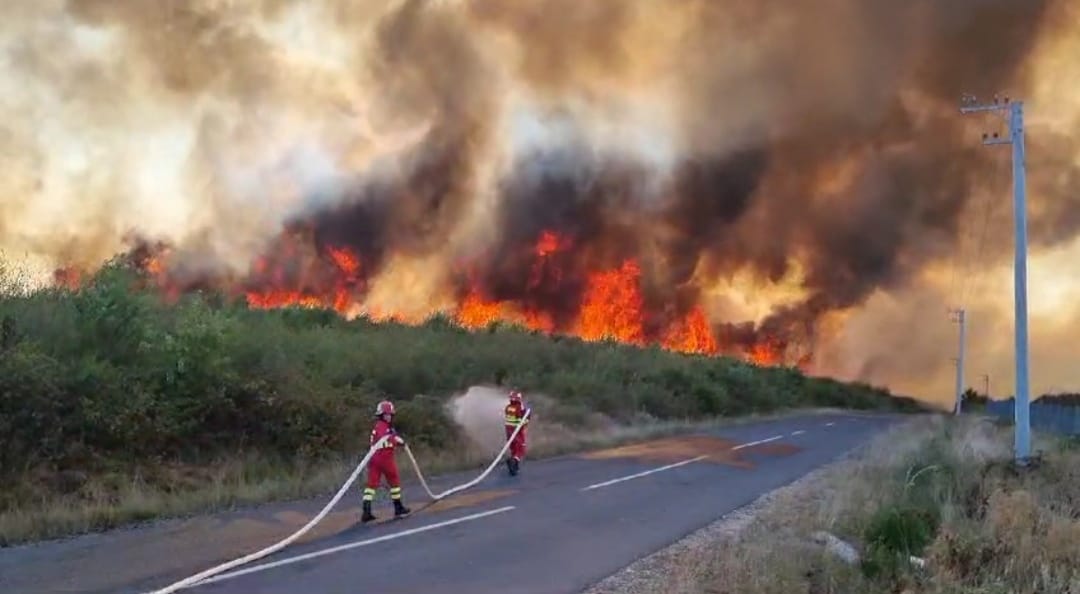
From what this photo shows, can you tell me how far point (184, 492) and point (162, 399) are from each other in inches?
99.5

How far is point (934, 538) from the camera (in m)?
12.4

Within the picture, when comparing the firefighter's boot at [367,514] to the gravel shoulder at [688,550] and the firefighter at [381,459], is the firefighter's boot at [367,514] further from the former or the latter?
the gravel shoulder at [688,550]

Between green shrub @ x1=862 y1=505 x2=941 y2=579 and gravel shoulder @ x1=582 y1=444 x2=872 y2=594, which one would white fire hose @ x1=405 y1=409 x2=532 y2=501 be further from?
green shrub @ x1=862 y1=505 x2=941 y2=579

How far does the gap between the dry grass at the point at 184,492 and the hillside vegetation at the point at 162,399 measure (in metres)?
0.04

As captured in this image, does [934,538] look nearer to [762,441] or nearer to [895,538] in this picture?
[895,538]

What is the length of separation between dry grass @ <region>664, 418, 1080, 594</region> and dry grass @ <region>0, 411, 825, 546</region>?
727 centimetres

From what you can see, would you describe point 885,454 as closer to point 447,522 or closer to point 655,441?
point 655,441

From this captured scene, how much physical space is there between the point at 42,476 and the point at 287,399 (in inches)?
227

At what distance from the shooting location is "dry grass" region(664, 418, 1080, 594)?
32.3 feet

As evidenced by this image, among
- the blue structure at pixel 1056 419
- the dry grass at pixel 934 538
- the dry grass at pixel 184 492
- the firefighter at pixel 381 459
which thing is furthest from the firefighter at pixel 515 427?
the blue structure at pixel 1056 419

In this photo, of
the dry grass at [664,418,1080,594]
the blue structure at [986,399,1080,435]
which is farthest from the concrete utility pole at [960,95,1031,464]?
the blue structure at [986,399,1080,435]

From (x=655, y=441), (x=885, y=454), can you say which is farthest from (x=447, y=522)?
(x=655, y=441)

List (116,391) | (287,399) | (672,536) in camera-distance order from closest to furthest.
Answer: (672,536) → (116,391) → (287,399)

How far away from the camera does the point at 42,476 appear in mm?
13938
